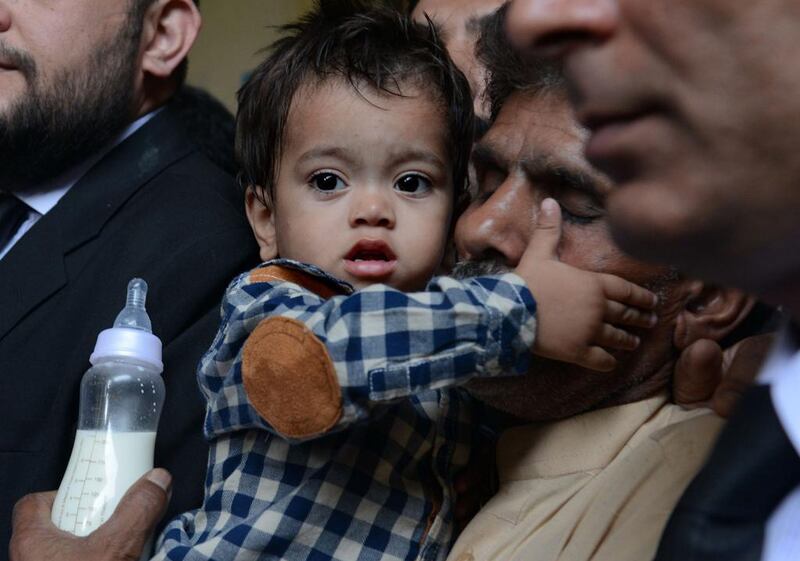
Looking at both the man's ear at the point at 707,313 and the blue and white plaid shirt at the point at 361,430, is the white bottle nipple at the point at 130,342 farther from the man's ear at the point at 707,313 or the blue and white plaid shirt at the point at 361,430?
the man's ear at the point at 707,313

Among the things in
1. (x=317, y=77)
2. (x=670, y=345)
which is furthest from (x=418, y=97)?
(x=670, y=345)

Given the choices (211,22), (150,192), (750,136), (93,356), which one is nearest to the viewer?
(750,136)

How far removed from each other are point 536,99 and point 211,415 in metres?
0.62

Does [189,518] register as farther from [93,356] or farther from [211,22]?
[211,22]

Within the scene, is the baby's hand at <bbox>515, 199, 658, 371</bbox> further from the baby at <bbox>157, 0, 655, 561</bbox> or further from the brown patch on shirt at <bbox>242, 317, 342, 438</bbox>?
the brown patch on shirt at <bbox>242, 317, 342, 438</bbox>

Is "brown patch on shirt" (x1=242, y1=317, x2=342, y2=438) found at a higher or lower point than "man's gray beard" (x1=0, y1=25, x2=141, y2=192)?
higher

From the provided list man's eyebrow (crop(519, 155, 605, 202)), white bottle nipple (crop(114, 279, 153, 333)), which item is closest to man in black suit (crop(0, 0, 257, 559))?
white bottle nipple (crop(114, 279, 153, 333))

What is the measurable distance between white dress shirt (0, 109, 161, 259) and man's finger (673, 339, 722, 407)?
4.21 feet

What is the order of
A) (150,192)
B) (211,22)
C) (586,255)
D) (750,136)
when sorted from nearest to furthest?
(750,136) < (586,255) < (150,192) < (211,22)

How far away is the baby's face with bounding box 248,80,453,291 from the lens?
152cm

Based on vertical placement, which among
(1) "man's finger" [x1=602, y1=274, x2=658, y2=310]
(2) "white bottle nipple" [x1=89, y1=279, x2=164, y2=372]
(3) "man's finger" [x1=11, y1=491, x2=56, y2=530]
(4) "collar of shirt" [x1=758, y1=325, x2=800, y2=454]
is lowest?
(3) "man's finger" [x1=11, y1=491, x2=56, y2=530]

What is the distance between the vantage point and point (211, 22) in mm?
3887

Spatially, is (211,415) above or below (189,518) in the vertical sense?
above

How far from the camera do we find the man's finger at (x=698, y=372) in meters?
1.37
